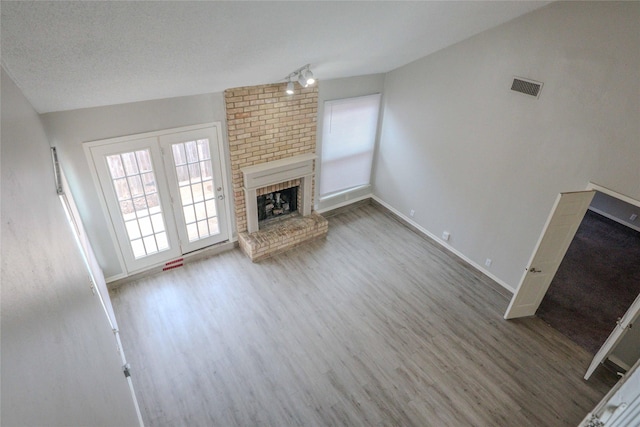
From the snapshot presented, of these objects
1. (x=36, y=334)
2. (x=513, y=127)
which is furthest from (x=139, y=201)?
(x=513, y=127)

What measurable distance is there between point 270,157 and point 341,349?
2.86m

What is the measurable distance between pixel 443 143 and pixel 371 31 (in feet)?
7.73

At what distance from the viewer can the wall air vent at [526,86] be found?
13.1 ft

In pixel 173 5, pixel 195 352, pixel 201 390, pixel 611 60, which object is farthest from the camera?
pixel 195 352

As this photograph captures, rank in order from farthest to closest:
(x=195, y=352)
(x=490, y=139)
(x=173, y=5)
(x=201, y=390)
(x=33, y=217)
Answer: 1. (x=490, y=139)
2. (x=195, y=352)
3. (x=201, y=390)
4. (x=173, y=5)
5. (x=33, y=217)

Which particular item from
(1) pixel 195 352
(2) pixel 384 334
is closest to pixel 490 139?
(2) pixel 384 334

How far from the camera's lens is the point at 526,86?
408cm

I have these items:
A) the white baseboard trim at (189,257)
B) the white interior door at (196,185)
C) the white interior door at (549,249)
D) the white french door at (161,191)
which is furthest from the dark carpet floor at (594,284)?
the white french door at (161,191)

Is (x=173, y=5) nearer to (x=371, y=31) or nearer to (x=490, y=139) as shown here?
(x=371, y=31)

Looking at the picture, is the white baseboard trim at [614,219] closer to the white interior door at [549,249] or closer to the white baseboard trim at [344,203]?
the white interior door at [549,249]

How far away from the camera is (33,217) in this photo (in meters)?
1.13

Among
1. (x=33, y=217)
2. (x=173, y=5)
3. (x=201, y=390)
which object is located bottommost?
(x=201, y=390)

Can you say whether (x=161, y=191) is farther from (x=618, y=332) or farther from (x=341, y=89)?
(x=618, y=332)

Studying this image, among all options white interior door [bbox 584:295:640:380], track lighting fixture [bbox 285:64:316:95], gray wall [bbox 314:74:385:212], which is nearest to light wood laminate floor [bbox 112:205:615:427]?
white interior door [bbox 584:295:640:380]
